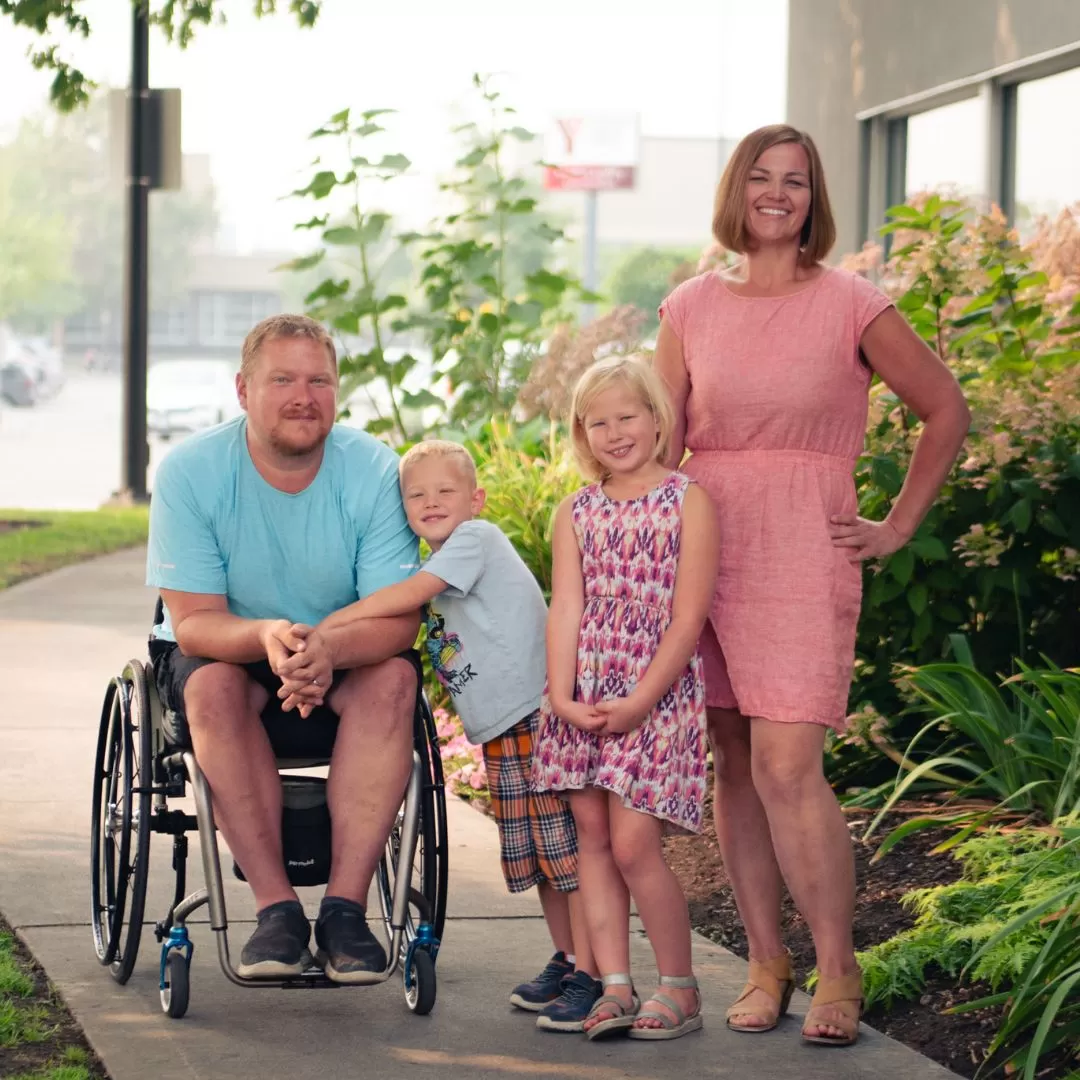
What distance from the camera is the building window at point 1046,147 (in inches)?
352

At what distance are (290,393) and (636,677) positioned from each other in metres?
0.99

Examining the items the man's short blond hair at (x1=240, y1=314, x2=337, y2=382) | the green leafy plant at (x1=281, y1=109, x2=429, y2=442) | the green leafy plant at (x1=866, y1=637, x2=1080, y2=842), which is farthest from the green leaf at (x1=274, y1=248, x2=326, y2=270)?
the man's short blond hair at (x1=240, y1=314, x2=337, y2=382)

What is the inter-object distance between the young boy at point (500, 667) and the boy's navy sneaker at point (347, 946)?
A: 0.36 m

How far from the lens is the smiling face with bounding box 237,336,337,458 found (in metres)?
4.07

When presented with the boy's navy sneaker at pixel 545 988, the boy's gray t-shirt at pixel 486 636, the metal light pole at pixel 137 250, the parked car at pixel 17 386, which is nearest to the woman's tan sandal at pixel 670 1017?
the boy's navy sneaker at pixel 545 988

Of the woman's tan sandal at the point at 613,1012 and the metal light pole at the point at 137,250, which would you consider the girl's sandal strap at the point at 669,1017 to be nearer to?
the woman's tan sandal at the point at 613,1012

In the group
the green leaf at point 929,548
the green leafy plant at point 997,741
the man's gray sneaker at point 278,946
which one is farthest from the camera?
the green leaf at point 929,548

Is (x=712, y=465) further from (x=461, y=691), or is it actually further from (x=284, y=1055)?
(x=284, y=1055)

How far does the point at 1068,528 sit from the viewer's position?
532cm

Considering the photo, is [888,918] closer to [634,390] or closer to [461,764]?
[634,390]

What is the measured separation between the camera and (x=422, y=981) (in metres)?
3.92

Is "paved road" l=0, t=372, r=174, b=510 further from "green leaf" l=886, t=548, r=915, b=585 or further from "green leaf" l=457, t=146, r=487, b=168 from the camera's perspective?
"green leaf" l=886, t=548, r=915, b=585

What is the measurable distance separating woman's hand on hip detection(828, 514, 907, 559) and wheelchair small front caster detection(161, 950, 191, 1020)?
1583mm

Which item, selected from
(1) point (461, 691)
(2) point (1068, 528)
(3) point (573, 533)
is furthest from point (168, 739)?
(2) point (1068, 528)
